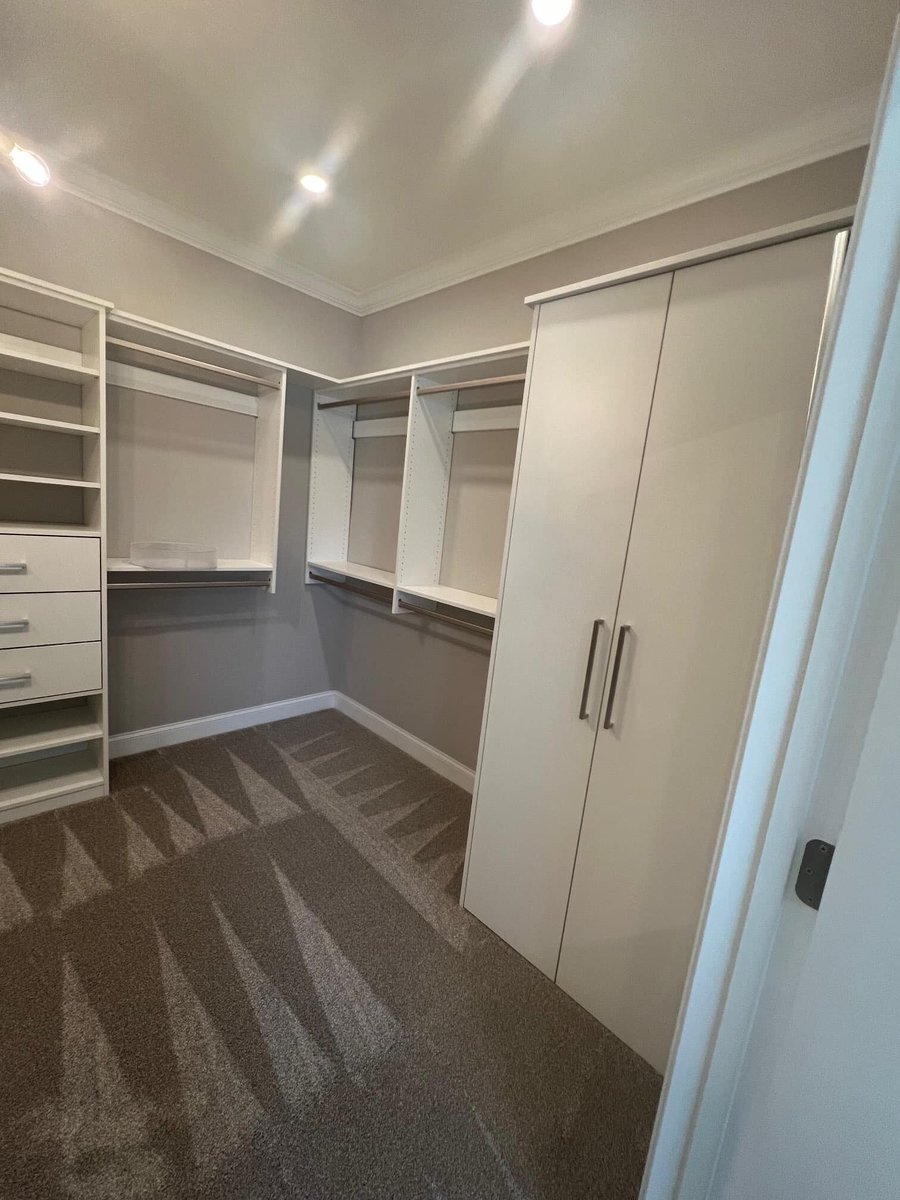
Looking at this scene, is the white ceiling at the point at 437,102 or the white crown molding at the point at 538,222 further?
the white crown molding at the point at 538,222

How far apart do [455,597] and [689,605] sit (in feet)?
4.26

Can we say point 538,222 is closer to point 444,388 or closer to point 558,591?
point 444,388

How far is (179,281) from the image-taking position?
8.27 ft

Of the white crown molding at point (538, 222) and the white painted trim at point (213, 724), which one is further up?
the white crown molding at point (538, 222)

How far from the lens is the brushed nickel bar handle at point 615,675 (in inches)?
57.0

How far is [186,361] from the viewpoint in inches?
93.0

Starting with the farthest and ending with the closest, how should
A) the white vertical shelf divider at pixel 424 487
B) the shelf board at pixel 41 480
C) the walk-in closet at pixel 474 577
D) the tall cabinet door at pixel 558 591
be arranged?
the white vertical shelf divider at pixel 424 487
the shelf board at pixel 41 480
the tall cabinet door at pixel 558 591
the walk-in closet at pixel 474 577

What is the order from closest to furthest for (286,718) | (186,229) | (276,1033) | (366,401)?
(276,1033) → (186,229) → (366,401) → (286,718)

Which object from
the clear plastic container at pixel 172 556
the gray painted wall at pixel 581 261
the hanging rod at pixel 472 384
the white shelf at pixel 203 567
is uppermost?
the gray painted wall at pixel 581 261

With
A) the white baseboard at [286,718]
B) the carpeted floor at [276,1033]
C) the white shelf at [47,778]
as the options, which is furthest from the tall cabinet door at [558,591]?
the white shelf at [47,778]

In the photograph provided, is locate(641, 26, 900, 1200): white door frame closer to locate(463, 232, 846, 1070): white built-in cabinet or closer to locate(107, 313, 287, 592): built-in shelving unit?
locate(463, 232, 846, 1070): white built-in cabinet

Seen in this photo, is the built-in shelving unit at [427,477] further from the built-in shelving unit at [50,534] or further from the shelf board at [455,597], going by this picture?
the built-in shelving unit at [50,534]

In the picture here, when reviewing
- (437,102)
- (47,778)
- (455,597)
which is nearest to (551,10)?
(437,102)

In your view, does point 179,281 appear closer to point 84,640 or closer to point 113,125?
point 113,125
